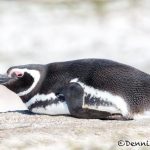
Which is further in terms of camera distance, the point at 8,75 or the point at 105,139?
the point at 8,75

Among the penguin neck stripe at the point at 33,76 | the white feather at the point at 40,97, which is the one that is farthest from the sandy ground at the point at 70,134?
the penguin neck stripe at the point at 33,76

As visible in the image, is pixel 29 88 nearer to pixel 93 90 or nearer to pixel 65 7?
pixel 93 90

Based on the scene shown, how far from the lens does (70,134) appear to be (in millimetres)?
4984

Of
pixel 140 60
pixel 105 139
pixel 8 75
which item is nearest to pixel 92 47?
pixel 140 60

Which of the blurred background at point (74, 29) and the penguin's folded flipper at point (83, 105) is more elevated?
the blurred background at point (74, 29)

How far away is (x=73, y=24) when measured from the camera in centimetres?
1648

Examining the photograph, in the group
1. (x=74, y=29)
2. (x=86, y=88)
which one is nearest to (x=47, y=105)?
(x=86, y=88)

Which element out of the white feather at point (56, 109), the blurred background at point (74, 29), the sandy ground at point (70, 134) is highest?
the blurred background at point (74, 29)

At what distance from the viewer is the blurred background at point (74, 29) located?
597 inches

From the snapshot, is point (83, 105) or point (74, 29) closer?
point (83, 105)

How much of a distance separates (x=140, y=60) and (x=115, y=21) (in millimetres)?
2369

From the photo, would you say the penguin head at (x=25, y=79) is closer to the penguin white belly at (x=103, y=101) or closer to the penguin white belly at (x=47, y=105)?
the penguin white belly at (x=47, y=105)

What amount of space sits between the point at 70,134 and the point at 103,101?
2.19 feet

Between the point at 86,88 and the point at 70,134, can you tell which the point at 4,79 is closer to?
the point at 86,88
